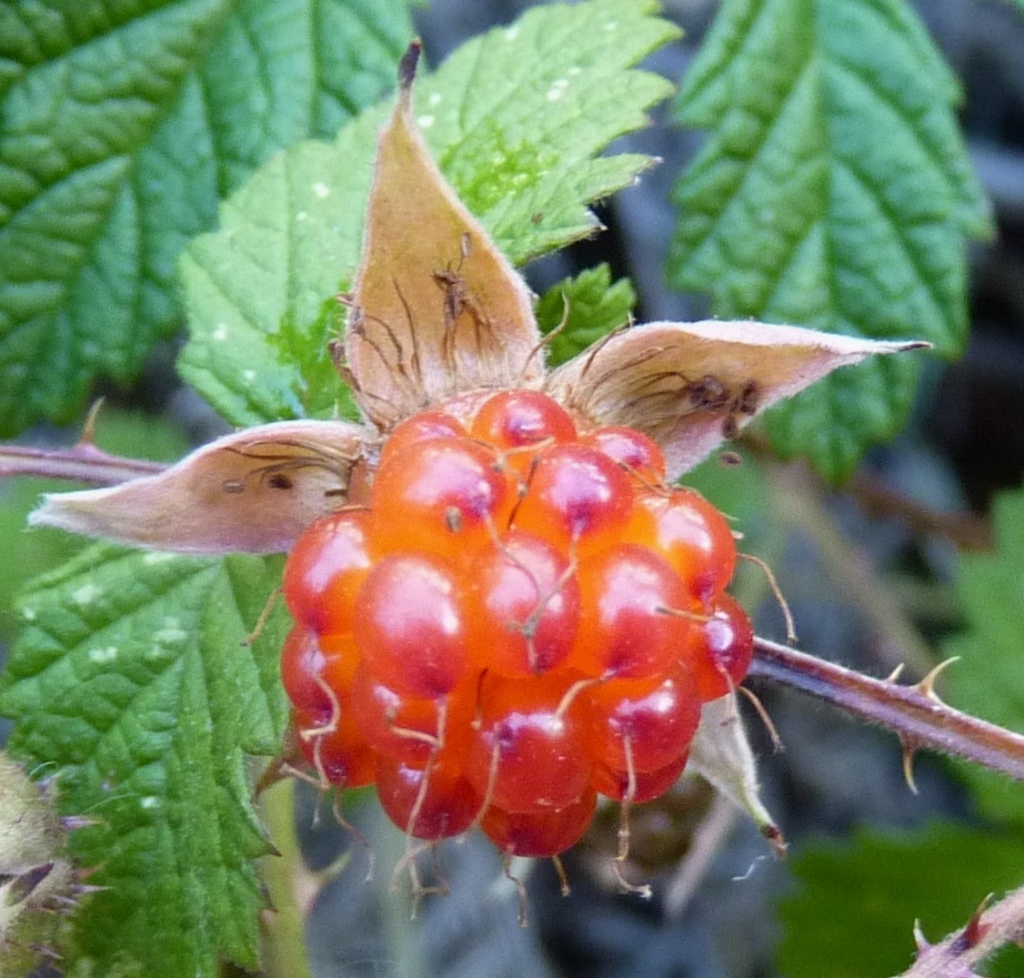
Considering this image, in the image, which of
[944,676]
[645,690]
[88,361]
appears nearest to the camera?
[645,690]

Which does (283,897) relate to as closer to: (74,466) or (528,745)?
(74,466)

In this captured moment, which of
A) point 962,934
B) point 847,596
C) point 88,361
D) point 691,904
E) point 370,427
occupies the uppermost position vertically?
point 370,427

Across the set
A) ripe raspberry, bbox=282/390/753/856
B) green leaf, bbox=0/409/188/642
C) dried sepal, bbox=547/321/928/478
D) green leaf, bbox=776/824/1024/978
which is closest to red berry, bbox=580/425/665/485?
ripe raspberry, bbox=282/390/753/856

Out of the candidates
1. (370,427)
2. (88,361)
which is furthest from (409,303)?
(88,361)

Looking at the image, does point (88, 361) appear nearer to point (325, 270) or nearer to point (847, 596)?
point (325, 270)

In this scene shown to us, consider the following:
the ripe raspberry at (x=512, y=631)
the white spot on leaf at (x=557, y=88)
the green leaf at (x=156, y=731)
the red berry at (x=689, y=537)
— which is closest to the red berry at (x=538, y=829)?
the ripe raspberry at (x=512, y=631)

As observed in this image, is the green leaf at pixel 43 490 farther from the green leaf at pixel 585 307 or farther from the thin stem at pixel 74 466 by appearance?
the green leaf at pixel 585 307

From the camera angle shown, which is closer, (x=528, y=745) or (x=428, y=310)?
(x=528, y=745)

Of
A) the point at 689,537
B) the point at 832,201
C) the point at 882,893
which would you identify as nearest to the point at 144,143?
the point at 832,201
